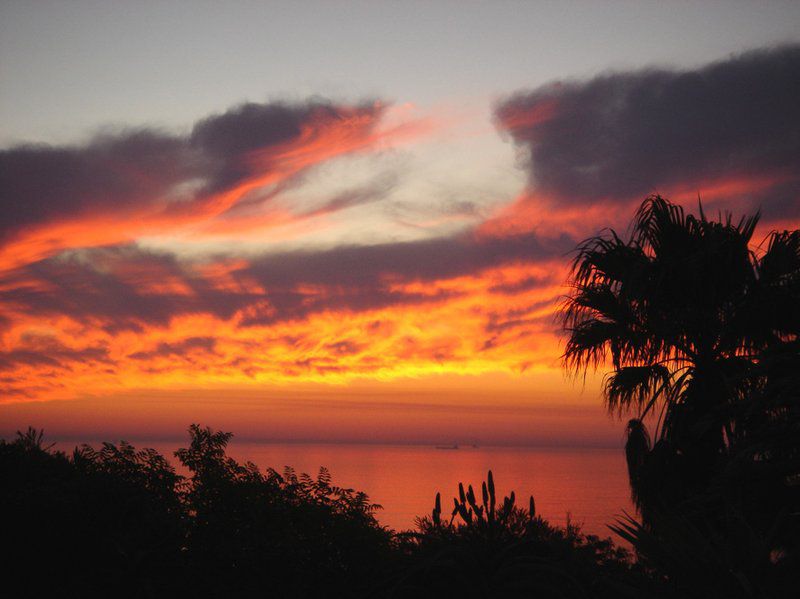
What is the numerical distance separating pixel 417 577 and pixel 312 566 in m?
1.72

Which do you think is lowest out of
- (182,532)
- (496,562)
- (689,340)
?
(182,532)

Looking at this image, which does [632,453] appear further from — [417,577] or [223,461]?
[223,461]

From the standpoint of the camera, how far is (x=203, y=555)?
9.38 m

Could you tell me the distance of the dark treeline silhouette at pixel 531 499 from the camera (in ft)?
23.7

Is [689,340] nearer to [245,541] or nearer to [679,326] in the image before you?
[679,326]

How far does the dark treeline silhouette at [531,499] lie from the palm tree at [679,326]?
0.03 metres

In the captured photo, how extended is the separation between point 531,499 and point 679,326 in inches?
179

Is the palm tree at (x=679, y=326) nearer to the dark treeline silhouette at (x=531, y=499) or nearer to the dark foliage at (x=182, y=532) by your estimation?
the dark treeline silhouette at (x=531, y=499)

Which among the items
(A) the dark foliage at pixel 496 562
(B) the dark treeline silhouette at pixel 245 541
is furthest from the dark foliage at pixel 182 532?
(A) the dark foliage at pixel 496 562

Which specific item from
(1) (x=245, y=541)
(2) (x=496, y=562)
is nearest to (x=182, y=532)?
(1) (x=245, y=541)

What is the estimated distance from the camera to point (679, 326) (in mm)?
10805

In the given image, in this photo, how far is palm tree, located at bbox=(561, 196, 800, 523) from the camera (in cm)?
1014

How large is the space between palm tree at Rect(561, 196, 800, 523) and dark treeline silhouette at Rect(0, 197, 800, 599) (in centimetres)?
3

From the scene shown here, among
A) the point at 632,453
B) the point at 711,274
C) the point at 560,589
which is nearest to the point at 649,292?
the point at 711,274
